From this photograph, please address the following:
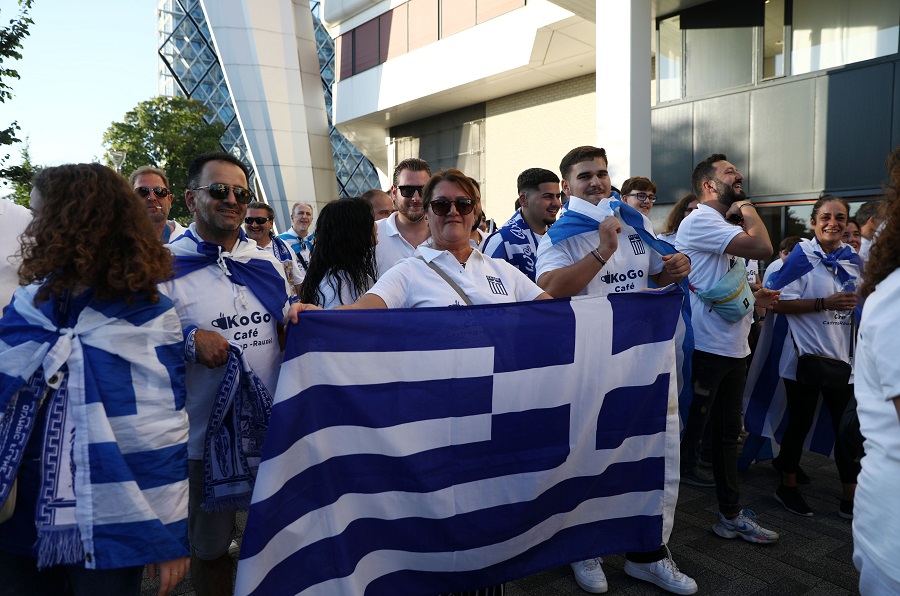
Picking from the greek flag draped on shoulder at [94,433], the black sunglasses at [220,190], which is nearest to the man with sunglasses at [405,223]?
the black sunglasses at [220,190]

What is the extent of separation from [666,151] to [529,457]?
12.0 m

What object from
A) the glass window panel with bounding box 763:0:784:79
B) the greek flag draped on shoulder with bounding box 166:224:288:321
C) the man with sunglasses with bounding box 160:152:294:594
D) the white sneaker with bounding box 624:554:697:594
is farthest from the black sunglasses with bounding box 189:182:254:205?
the glass window panel with bounding box 763:0:784:79

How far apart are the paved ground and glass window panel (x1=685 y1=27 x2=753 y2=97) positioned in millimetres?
9824

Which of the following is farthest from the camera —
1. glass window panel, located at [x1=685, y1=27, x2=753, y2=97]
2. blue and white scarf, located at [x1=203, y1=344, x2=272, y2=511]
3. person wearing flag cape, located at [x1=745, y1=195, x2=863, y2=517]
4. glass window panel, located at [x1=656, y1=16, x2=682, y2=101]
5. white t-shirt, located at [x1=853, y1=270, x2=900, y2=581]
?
glass window panel, located at [x1=656, y1=16, x2=682, y2=101]

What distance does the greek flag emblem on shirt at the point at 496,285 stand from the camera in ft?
9.39

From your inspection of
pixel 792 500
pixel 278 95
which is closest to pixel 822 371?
pixel 792 500

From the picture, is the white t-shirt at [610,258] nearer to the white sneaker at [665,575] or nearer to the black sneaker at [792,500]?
the white sneaker at [665,575]

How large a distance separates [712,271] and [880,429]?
262cm

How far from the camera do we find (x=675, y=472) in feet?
10.2

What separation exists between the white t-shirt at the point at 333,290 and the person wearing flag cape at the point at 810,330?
318 centimetres

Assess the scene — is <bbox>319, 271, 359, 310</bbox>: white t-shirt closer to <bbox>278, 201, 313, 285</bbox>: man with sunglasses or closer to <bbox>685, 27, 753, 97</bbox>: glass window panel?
<bbox>278, 201, 313, 285</bbox>: man with sunglasses

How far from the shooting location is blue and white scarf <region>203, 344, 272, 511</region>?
2.48 metres

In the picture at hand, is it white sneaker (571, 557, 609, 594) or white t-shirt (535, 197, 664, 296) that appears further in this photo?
white t-shirt (535, 197, 664, 296)

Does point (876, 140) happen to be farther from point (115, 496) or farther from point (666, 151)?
point (115, 496)
